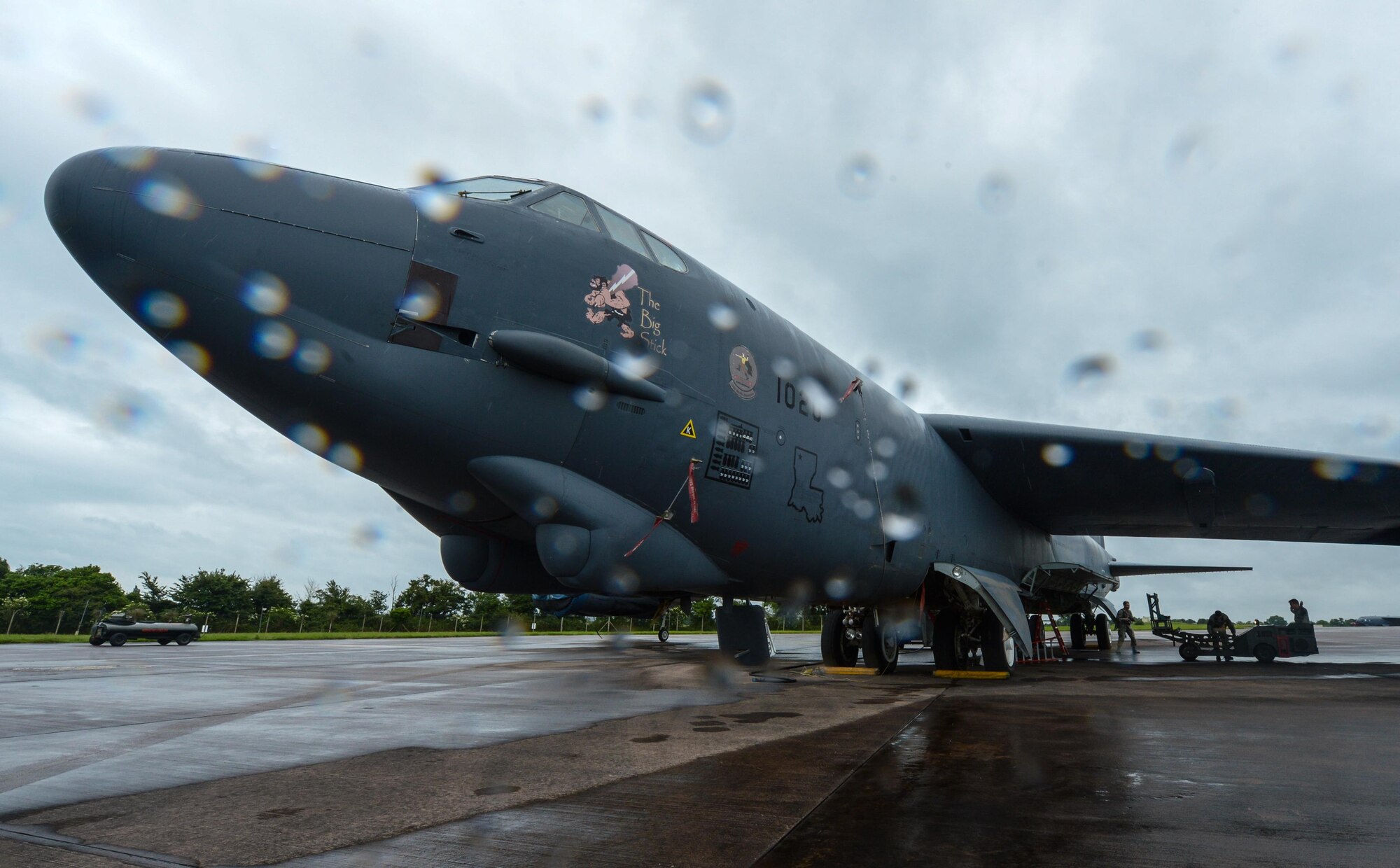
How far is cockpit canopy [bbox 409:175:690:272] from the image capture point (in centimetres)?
612

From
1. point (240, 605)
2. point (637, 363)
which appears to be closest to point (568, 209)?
point (637, 363)

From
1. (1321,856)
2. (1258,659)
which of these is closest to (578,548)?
(1321,856)

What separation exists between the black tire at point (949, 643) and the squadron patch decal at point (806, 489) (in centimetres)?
510

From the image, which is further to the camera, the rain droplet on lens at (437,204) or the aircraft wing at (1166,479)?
the aircraft wing at (1166,479)

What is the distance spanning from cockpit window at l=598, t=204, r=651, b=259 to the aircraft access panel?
5.71 ft

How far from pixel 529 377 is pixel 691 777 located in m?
3.04

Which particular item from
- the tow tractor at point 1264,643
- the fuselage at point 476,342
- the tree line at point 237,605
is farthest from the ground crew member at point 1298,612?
the tree line at point 237,605

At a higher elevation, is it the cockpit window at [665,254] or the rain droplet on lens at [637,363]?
the cockpit window at [665,254]

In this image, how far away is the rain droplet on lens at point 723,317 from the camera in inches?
277

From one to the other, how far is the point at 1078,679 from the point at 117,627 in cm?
2496

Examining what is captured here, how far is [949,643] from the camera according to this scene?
1198 centimetres

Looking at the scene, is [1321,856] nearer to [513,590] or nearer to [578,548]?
[578,548]

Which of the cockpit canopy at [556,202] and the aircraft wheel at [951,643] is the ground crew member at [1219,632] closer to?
the aircraft wheel at [951,643]

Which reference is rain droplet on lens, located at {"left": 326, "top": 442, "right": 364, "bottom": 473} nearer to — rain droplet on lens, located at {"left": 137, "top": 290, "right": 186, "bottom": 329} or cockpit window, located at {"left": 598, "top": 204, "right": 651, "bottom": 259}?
rain droplet on lens, located at {"left": 137, "top": 290, "right": 186, "bottom": 329}
